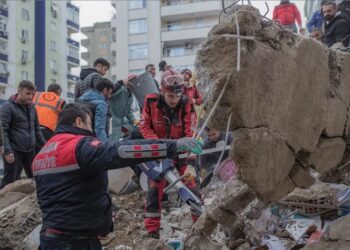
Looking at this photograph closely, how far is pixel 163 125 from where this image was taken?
189 inches

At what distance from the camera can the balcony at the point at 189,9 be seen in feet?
114

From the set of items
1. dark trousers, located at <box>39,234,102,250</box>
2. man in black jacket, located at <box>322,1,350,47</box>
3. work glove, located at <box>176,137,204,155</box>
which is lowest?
dark trousers, located at <box>39,234,102,250</box>

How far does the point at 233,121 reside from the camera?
2793mm

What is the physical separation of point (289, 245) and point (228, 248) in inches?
23.2

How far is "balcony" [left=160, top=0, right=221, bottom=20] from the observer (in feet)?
114

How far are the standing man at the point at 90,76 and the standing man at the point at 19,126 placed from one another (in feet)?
1.97

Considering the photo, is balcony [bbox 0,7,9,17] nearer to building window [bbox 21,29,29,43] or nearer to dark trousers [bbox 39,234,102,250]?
building window [bbox 21,29,29,43]

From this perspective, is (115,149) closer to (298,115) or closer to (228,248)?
(298,115)

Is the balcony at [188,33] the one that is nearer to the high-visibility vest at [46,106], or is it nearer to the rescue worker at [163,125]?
the high-visibility vest at [46,106]

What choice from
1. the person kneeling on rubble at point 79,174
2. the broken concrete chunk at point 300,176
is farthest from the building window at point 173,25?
the person kneeling on rubble at point 79,174

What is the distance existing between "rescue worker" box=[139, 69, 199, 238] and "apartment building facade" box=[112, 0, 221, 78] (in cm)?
2953

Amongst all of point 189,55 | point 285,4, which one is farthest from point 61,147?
point 189,55

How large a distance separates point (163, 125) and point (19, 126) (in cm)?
217

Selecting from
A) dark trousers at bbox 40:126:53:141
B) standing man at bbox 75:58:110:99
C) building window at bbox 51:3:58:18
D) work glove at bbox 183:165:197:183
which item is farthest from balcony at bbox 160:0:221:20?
work glove at bbox 183:165:197:183
